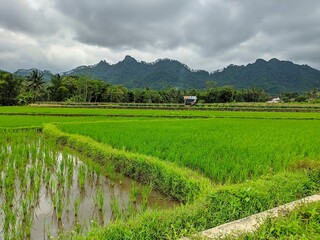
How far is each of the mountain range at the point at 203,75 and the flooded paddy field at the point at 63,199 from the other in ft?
366

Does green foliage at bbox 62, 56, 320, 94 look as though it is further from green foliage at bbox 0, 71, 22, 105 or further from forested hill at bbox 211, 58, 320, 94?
green foliage at bbox 0, 71, 22, 105

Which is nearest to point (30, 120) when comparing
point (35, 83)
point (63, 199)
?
point (63, 199)

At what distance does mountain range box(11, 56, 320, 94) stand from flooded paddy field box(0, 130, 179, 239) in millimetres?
111469

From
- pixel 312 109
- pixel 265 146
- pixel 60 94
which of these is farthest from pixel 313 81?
pixel 265 146

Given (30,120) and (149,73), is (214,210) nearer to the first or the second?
(30,120)

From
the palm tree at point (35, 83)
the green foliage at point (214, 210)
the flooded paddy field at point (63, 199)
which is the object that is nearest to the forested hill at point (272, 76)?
the palm tree at point (35, 83)

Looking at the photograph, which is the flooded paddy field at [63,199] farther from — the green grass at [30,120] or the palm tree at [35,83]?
the palm tree at [35,83]

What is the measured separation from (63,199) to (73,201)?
20cm

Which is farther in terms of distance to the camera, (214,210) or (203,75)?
(203,75)

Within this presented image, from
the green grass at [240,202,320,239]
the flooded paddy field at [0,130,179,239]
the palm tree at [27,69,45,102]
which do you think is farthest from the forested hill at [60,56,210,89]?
the green grass at [240,202,320,239]

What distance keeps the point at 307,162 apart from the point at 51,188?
491cm

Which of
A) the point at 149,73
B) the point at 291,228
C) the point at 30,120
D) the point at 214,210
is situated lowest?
the point at 30,120

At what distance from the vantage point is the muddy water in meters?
3.60

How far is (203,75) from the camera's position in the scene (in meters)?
143
